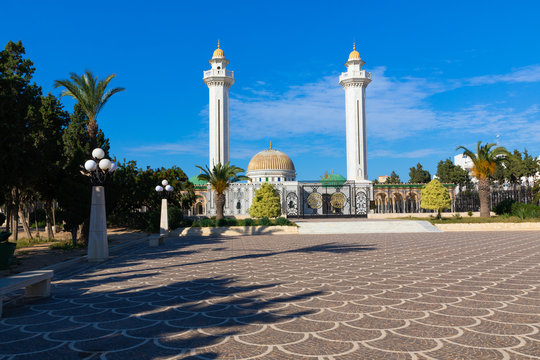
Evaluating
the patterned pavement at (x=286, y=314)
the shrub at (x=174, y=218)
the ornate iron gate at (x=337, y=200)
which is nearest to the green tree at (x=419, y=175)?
the ornate iron gate at (x=337, y=200)

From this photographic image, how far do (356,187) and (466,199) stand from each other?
1044 cm

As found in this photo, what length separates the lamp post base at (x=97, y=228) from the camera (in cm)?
1172

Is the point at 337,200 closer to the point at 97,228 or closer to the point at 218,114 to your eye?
the point at 218,114

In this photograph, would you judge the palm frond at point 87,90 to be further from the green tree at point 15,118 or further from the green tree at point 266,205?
the green tree at point 266,205

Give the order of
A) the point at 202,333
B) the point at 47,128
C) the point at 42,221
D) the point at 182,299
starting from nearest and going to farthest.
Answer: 1. the point at 202,333
2. the point at 182,299
3. the point at 47,128
4. the point at 42,221

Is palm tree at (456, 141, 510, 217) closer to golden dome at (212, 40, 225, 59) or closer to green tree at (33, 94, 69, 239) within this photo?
green tree at (33, 94, 69, 239)

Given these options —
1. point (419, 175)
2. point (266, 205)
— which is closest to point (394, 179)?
point (419, 175)

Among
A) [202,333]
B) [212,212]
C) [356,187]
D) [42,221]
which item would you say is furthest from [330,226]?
[42,221]

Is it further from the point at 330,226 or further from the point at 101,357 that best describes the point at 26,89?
the point at 330,226

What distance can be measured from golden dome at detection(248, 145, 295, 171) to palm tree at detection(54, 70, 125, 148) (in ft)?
144

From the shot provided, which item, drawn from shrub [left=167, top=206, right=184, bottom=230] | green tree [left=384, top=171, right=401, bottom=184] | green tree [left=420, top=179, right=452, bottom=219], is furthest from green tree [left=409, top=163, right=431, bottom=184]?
shrub [left=167, top=206, right=184, bottom=230]

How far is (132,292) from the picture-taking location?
23.7ft

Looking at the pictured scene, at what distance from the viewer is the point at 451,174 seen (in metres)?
61.0

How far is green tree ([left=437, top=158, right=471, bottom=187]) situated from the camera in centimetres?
6094
